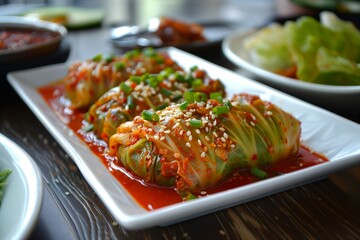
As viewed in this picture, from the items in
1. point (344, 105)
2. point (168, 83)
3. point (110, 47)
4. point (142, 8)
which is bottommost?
point (142, 8)

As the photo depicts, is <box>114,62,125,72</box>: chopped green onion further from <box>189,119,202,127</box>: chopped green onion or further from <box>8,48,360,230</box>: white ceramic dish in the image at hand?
<box>189,119,202,127</box>: chopped green onion

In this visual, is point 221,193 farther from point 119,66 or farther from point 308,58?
point 308,58

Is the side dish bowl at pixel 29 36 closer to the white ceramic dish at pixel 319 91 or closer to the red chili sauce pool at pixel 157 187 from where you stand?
the red chili sauce pool at pixel 157 187

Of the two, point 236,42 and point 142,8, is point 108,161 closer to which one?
point 236,42

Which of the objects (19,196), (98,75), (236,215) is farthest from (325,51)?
(19,196)

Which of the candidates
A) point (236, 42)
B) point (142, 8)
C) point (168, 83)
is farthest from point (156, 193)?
point (142, 8)

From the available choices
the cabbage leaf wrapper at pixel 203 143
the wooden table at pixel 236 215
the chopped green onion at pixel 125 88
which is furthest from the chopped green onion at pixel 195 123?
the chopped green onion at pixel 125 88
